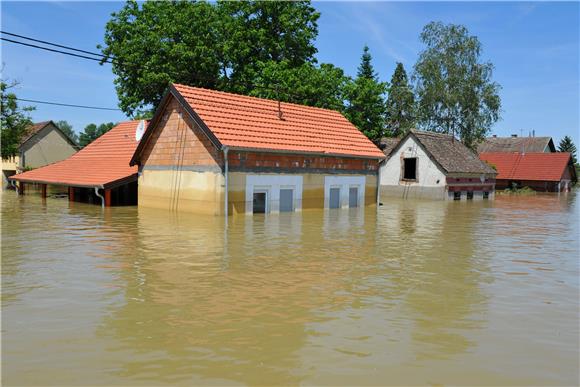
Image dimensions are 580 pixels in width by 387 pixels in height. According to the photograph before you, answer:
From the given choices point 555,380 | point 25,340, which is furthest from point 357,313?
point 25,340

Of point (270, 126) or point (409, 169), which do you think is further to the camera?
point (409, 169)

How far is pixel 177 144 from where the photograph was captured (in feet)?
73.0

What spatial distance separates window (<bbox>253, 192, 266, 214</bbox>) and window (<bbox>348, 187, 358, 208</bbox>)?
6277mm

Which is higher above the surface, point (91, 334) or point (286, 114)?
point (286, 114)

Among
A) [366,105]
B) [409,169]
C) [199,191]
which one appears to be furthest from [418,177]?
[199,191]

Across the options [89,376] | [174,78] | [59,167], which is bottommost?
[89,376]

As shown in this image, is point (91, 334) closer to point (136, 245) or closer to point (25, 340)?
point (25, 340)

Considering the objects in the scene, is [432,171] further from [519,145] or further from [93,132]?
[93,132]

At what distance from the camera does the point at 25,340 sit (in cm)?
618

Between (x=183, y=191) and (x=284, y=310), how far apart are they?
49.8 feet

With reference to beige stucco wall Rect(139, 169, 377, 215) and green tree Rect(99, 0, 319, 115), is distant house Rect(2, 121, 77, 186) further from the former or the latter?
beige stucco wall Rect(139, 169, 377, 215)

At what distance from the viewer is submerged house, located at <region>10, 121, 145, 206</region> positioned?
2470cm

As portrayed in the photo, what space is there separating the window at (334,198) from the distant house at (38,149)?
40340 mm

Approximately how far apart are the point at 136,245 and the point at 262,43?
3150 cm
